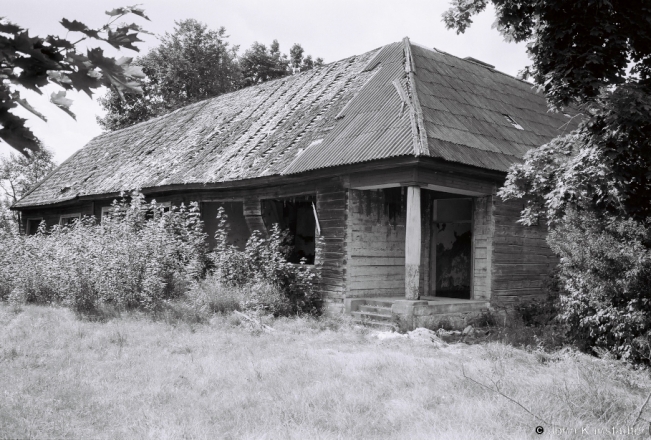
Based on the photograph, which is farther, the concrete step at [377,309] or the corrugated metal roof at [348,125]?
the corrugated metal roof at [348,125]

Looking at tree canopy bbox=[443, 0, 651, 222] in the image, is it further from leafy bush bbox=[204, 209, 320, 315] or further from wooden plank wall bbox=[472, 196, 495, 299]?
leafy bush bbox=[204, 209, 320, 315]

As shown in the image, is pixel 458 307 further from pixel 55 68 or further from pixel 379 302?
pixel 55 68

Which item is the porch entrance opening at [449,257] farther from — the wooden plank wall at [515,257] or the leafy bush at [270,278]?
the leafy bush at [270,278]

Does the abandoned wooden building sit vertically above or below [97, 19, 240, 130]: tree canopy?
below

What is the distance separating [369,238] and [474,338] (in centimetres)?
302

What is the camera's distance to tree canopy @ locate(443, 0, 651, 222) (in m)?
7.42

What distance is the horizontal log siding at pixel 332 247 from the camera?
11250mm

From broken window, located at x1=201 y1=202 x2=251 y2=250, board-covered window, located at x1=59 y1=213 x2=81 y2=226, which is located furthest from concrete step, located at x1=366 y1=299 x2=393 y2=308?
board-covered window, located at x1=59 y1=213 x2=81 y2=226

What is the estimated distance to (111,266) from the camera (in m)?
10.7

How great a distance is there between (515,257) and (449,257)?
166cm

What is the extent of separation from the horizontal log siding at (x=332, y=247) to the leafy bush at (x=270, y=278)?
0.27 meters

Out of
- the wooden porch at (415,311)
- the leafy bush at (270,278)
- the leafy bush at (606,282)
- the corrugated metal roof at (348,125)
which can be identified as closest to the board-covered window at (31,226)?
the corrugated metal roof at (348,125)

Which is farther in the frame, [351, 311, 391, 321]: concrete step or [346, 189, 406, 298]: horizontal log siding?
[346, 189, 406, 298]: horizontal log siding

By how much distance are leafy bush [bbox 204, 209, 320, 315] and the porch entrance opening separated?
308 centimetres
